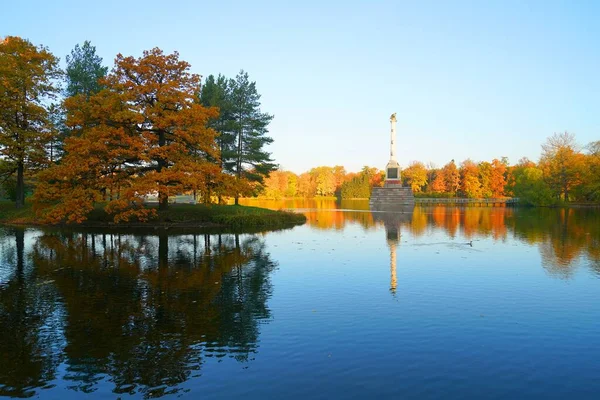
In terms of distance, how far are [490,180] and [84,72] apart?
113 meters

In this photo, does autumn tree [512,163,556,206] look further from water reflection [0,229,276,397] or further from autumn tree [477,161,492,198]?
water reflection [0,229,276,397]

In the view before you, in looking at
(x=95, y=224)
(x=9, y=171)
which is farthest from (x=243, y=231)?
(x=9, y=171)

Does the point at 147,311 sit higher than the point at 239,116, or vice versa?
the point at 239,116

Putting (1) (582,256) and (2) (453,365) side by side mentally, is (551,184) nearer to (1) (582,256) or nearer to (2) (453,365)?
(1) (582,256)

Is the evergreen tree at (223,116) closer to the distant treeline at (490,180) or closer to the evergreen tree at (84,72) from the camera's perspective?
the evergreen tree at (84,72)

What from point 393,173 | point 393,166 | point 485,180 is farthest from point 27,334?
point 485,180

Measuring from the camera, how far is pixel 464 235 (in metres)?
32.3

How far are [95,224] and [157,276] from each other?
2283 centimetres

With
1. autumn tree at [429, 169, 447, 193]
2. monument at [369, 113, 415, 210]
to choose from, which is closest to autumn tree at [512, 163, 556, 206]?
monument at [369, 113, 415, 210]

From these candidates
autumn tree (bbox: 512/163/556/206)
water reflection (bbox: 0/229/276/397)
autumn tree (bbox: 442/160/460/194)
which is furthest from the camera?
autumn tree (bbox: 442/160/460/194)

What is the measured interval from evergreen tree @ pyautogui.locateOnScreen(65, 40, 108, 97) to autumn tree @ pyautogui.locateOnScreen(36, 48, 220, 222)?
44.5ft

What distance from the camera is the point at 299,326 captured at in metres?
10.9

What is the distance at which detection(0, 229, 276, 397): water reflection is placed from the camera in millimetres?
8148

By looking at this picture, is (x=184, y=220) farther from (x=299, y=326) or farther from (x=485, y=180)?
(x=485, y=180)
